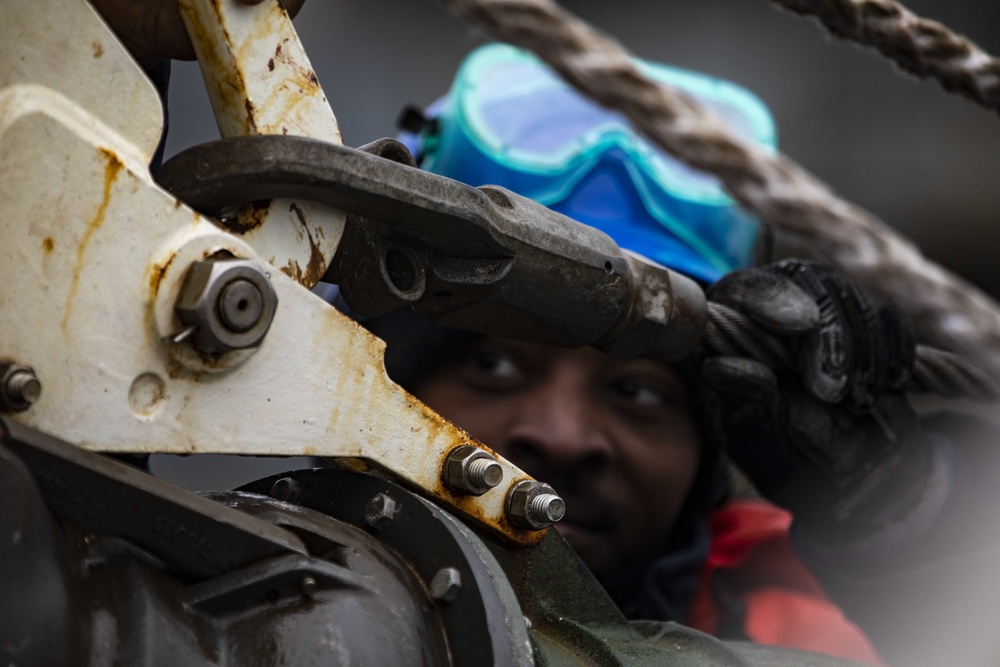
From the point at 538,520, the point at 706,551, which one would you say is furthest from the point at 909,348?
the point at 538,520

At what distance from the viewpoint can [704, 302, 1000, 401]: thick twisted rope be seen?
1238 mm

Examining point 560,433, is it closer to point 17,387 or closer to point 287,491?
point 287,491

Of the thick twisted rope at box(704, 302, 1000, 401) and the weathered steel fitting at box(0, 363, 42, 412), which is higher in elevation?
the weathered steel fitting at box(0, 363, 42, 412)

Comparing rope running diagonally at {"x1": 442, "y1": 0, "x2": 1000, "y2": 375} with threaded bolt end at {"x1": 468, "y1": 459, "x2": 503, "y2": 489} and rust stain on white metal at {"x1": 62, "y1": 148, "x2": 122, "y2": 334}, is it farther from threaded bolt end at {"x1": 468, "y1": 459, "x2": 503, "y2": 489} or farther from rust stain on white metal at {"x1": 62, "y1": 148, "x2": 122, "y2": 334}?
rust stain on white metal at {"x1": 62, "y1": 148, "x2": 122, "y2": 334}

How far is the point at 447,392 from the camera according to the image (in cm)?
177

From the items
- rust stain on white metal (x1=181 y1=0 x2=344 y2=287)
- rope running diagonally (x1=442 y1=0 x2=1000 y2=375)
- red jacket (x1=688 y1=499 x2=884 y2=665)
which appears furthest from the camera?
red jacket (x1=688 y1=499 x2=884 y2=665)

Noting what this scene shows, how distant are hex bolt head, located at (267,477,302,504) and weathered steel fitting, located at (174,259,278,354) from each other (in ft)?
0.47

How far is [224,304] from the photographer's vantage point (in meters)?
0.52

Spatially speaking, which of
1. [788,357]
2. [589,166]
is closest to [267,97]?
[788,357]

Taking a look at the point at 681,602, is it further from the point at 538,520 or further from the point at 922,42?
the point at 538,520

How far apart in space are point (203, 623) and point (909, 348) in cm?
105

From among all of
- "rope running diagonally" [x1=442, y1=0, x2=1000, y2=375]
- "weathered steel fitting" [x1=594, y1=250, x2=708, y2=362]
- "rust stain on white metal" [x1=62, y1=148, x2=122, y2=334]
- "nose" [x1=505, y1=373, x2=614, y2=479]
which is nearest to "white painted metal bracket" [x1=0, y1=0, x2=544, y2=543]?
"rust stain on white metal" [x1=62, y1=148, x2=122, y2=334]

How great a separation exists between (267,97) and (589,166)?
1389 mm

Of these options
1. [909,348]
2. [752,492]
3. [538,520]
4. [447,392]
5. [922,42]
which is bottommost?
[752,492]
